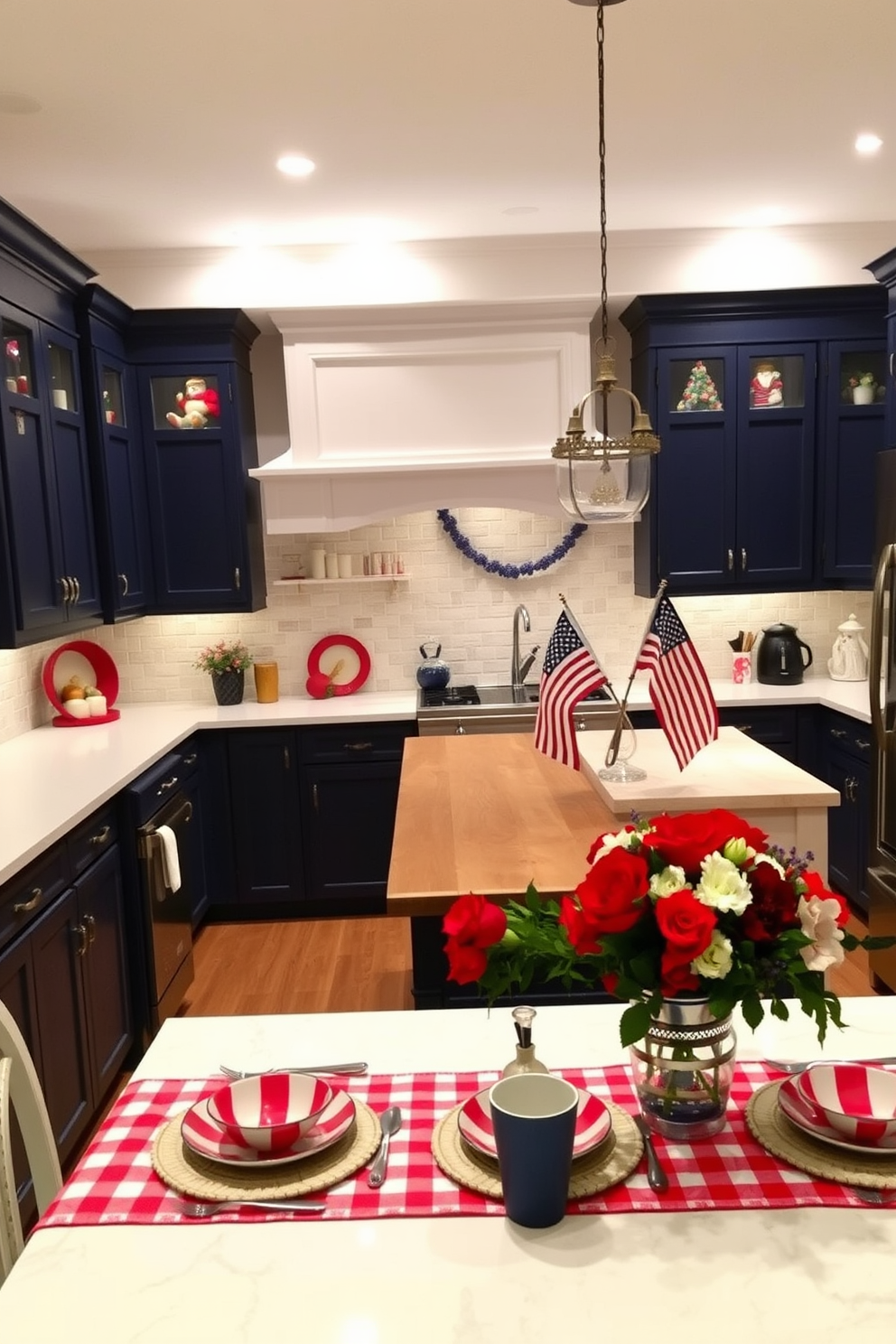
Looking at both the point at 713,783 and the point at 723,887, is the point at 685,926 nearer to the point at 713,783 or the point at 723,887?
the point at 723,887

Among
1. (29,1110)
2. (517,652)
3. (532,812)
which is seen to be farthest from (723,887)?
(517,652)

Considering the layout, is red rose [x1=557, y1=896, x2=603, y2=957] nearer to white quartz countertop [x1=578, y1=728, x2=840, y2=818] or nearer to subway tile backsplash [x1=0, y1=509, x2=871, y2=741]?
white quartz countertop [x1=578, y1=728, x2=840, y2=818]

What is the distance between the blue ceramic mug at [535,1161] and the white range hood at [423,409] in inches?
149

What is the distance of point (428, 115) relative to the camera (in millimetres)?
3164

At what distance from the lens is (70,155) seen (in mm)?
3367

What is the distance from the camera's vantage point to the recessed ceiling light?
11.4 feet

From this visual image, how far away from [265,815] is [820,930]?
3709 mm

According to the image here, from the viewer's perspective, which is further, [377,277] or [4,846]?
[377,277]

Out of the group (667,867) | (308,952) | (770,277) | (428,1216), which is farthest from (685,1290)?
(770,277)

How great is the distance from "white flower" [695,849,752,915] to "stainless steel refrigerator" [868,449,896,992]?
2530 millimetres

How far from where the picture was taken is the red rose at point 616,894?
1154 millimetres

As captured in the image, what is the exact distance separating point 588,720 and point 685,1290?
3.67 meters

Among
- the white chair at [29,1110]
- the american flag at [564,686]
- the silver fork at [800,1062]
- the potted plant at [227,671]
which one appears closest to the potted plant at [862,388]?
the american flag at [564,686]

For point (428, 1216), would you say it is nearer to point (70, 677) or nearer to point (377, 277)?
point (70, 677)
